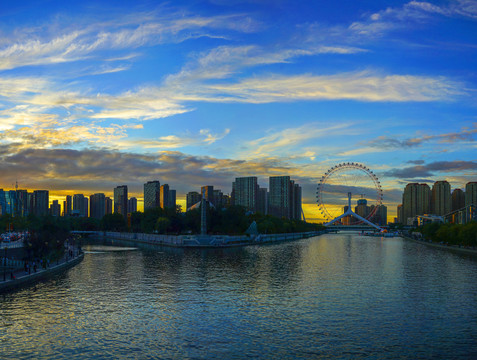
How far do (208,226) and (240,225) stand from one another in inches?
440

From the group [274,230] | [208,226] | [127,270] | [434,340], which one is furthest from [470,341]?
[274,230]

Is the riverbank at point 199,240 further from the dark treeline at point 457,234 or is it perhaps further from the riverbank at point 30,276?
the dark treeline at point 457,234

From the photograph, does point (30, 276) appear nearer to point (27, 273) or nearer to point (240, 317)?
point (27, 273)

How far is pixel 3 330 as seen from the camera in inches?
1104

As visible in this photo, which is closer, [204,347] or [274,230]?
[204,347]

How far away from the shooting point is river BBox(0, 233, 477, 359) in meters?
24.6

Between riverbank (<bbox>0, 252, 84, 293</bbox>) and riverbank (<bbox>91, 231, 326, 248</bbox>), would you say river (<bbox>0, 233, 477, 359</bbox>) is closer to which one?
riverbank (<bbox>0, 252, 84, 293</bbox>)

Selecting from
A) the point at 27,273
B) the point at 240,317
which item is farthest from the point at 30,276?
the point at 240,317

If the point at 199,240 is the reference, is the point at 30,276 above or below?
above

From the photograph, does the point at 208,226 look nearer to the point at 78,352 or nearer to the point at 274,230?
the point at 274,230

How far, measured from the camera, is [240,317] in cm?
3175

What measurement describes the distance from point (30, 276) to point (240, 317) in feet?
84.1

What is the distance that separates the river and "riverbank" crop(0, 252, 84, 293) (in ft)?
4.43

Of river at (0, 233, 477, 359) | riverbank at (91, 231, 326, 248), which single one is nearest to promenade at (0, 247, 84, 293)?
river at (0, 233, 477, 359)
